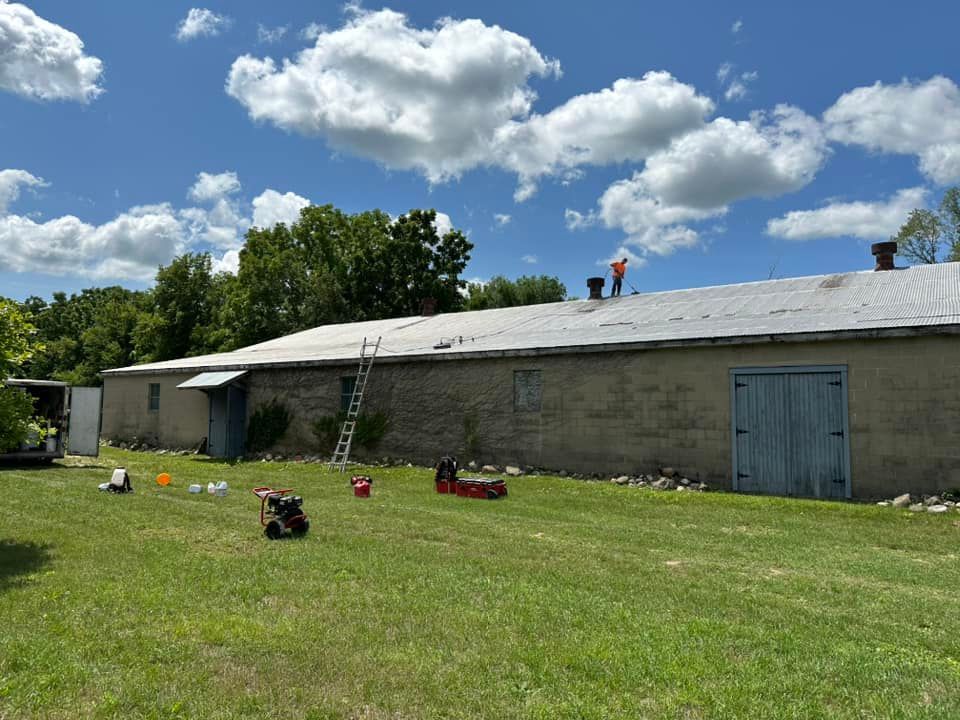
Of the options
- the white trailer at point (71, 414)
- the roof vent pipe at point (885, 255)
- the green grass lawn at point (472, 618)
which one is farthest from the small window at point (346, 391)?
the roof vent pipe at point (885, 255)

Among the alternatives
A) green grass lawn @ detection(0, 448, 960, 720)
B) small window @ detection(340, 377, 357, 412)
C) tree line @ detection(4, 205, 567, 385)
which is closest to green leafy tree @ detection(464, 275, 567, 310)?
tree line @ detection(4, 205, 567, 385)

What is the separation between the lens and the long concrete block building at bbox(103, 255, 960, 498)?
1172cm

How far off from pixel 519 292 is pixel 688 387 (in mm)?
36704

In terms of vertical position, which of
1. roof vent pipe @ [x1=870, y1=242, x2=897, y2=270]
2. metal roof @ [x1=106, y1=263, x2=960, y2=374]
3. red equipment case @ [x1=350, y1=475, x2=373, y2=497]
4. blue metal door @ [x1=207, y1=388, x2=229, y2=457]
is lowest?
red equipment case @ [x1=350, y1=475, x2=373, y2=497]

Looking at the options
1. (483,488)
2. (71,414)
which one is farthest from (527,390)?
(71,414)

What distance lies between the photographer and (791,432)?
41.7 ft

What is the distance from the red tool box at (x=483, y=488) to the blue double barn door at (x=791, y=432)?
15.8ft

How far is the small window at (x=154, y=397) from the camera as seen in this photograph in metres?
25.2

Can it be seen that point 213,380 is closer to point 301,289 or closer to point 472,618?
point 472,618

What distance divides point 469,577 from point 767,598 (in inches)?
107

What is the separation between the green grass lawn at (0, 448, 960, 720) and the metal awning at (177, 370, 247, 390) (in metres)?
11.4

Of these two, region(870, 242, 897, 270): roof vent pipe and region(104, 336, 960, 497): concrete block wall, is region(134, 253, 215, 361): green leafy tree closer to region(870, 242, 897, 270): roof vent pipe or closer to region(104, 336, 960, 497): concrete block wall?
region(104, 336, 960, 497): concrete block wall

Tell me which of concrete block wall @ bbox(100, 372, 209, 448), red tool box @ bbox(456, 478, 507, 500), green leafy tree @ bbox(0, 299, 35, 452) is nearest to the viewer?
green leafy tree @ bbox(0, 299, 35, 452)

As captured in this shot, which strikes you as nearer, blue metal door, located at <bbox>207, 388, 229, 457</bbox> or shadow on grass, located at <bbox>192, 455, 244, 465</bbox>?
shadow on grass, located at <bbox>192, 455, 244, 465</bbox>
